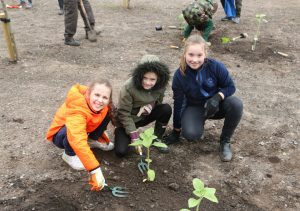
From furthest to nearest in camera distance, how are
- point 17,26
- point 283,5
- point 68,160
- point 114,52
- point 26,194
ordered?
point 283,5 → point 17,26 → point 114,52 → point 68,160 → point 26,194

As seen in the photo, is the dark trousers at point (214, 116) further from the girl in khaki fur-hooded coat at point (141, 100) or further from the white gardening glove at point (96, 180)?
the white gardening glove at point (96, 180)

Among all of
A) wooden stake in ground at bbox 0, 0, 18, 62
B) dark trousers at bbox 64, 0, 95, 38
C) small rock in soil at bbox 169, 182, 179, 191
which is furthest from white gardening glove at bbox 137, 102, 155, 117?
dark trousers at bbox 64, 0, 95, 38

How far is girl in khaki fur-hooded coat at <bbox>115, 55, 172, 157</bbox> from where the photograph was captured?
2.89 m

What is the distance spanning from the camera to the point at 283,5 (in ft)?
29.2

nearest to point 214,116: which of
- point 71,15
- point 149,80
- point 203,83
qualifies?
point 203,83

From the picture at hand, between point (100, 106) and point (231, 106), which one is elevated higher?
point (100, 106)

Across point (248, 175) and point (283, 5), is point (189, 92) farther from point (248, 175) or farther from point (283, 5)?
point (283, 5)

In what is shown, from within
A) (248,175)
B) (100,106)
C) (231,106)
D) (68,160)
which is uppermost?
(100,106)

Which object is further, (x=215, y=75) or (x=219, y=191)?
(x=215, y=75)

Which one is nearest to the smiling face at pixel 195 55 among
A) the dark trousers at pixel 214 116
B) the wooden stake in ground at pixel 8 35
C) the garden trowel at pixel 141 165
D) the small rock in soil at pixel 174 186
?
the dark trousers at pixel 214 116

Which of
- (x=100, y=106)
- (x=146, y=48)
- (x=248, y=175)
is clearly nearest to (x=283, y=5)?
(x=146, y=48)

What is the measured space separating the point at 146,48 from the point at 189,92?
282 cm

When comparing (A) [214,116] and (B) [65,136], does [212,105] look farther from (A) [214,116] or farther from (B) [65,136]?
(B) [65,136]

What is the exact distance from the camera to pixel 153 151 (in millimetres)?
3303
